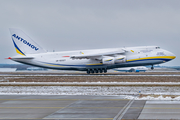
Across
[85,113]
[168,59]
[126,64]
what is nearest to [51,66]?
[126,64]

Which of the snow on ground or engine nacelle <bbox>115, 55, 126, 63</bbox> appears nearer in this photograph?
the snow on ground

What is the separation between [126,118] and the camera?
37.1ft

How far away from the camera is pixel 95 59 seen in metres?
49.8

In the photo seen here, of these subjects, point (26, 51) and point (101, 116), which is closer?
point (101, 116)

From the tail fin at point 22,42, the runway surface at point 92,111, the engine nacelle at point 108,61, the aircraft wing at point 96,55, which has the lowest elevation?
the runway surface at point 92,111

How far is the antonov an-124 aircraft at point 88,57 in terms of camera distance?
48469 mm

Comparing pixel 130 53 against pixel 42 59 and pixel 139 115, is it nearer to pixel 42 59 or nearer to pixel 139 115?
pixel 42 59

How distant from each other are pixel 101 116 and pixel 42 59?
41.6 metres

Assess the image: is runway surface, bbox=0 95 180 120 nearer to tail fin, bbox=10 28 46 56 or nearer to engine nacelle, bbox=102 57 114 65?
engine nacelle, bbox=102 57 114 65

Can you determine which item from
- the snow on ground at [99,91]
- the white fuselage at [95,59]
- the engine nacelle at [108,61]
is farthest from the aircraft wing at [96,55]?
the snow on ground at [99,91]

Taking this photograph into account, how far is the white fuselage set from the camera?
48.5 metres

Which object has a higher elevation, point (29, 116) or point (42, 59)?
point (42, 59)

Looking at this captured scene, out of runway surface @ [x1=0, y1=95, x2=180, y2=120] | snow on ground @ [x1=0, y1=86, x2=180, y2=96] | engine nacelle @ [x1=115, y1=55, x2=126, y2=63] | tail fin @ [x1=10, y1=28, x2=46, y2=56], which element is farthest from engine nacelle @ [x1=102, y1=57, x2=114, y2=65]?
runway surface @ [x1=0, y1=95, x2=180, y2=120]

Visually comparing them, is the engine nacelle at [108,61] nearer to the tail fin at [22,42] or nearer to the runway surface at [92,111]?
the tail fin at [22,42]
